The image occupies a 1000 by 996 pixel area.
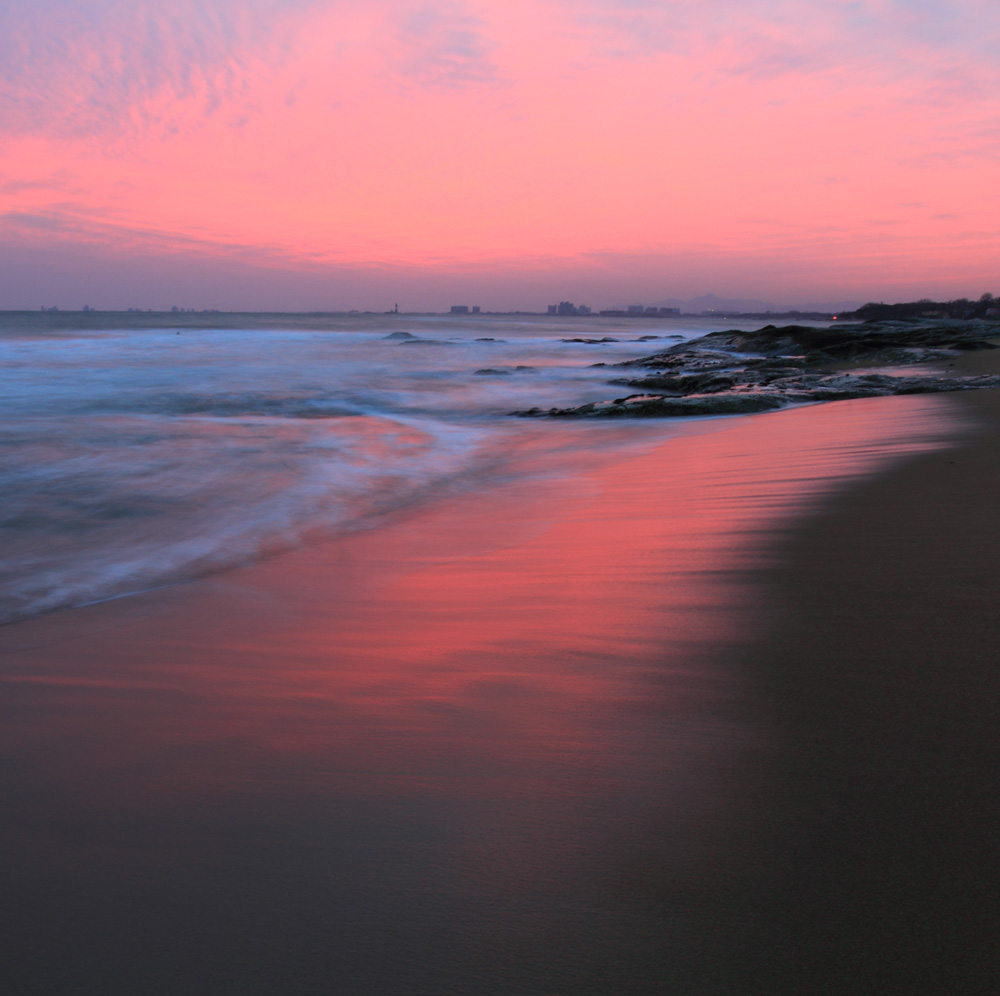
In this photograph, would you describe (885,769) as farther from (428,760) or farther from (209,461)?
(209,461)

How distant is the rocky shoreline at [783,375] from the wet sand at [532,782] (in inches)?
241

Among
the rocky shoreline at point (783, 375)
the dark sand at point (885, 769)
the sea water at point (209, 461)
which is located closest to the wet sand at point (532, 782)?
the dark sand at point (885, 769)

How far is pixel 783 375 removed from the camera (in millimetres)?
11414

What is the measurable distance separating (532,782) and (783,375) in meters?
11.2

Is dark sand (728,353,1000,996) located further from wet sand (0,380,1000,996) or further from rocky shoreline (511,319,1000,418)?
rocky shoreline (511,319,1000,418)

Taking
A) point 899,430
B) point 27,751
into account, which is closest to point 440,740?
point 27,751

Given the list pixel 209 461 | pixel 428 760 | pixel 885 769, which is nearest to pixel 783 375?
pixel 209 461

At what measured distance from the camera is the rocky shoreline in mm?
8547

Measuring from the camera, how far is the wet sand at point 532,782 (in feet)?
3.11

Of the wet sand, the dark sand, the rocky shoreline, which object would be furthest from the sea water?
the dark sand

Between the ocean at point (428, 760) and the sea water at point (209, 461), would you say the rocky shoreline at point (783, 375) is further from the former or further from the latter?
the ocean at point (428, 760)

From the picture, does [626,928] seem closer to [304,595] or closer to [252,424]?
[304,595]

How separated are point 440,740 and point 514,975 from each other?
0.64 m

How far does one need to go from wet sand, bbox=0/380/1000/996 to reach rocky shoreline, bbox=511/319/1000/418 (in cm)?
612
